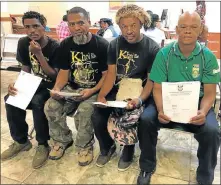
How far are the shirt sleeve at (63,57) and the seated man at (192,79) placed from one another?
0.71m

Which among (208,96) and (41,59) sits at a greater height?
(41,59)

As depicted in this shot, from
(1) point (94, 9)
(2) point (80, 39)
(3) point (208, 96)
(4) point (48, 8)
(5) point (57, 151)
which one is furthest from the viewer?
(4) point (48, 8)

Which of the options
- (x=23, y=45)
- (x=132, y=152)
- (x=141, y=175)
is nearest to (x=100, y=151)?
(x=132, y=152)

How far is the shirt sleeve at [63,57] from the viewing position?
1926 millimetres

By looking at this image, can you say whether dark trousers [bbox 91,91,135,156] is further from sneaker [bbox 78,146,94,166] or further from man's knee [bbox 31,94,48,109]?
man's knee [bbox 31,94,48,109]

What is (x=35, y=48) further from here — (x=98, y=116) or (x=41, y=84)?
(x=98, y=116)

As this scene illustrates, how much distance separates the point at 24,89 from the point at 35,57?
11.5 inches

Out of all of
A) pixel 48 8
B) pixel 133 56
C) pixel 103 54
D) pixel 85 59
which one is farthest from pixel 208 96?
pixel 48 8

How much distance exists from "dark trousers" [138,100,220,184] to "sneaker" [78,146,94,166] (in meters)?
0.45

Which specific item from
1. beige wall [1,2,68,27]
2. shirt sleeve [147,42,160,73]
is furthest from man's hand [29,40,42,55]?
beige wall [1,2,68,27]

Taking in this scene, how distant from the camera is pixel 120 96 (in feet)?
5.95

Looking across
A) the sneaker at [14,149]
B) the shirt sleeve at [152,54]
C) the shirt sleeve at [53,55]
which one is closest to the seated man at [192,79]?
the shirt sleeve at [152,54]

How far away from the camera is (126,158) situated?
189 cm

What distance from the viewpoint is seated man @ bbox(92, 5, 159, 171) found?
172 cm
